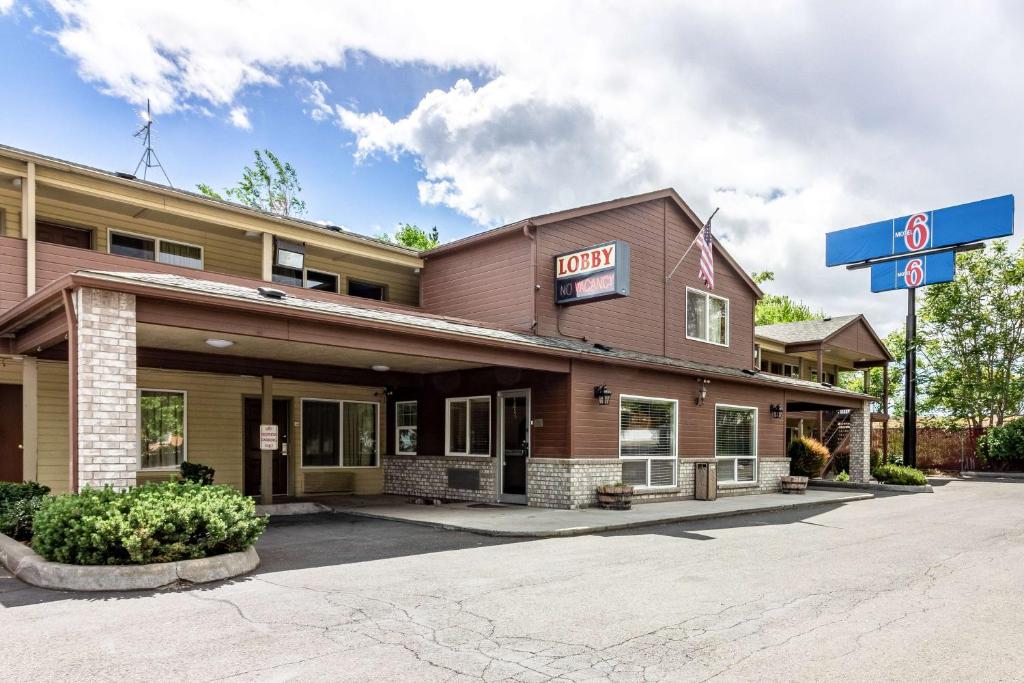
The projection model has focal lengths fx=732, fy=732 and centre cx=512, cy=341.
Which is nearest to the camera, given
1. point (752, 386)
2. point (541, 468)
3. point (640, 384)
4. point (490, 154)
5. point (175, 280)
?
point (175, 280)

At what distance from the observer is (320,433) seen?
56.6 ft

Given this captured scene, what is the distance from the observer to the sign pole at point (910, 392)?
27.0 m

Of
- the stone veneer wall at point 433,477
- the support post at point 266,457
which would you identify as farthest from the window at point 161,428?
the stone veneer wall at point 433,477

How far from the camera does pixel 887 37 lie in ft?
40.4

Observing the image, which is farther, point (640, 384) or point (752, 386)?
point (752, 386)

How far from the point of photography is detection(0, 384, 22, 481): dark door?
12.9 meters

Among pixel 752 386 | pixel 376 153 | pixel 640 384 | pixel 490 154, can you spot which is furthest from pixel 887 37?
pixel 376 153

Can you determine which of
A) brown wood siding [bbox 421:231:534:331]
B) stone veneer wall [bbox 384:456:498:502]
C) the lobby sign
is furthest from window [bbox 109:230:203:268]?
the lobby sign

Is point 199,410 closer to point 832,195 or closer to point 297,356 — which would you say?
point 297,356

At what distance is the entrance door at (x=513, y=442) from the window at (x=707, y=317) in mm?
6764

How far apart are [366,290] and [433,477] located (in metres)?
5.06

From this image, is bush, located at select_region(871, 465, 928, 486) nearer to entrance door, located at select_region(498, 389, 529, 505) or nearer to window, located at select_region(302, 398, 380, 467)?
entrance door, located at select_region(498, 389, 529, 505)

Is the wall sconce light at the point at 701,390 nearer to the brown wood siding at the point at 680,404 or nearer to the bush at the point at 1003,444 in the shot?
the brown wood siding at the point at 680,404

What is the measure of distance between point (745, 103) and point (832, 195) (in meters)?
24.4
